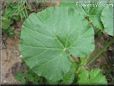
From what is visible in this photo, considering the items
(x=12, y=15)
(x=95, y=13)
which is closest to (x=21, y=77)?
(x=12, y=15)

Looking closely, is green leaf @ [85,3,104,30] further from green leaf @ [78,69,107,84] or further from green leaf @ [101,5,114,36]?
green leaf @ [78,69,107,84]

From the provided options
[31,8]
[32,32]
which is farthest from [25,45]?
[31,8]

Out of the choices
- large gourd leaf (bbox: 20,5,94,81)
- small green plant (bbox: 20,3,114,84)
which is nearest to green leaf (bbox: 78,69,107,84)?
small green plant (bbox: 20,3,114,84)

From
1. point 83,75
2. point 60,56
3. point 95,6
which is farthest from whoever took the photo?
point 95,6

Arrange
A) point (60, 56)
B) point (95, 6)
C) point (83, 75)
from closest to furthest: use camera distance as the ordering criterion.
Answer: point (60, 56) < point (83, 75) < point (95, 6)

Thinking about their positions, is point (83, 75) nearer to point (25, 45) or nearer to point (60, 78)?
point (60, 78)

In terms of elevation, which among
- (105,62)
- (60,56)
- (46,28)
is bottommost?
(105,62)
